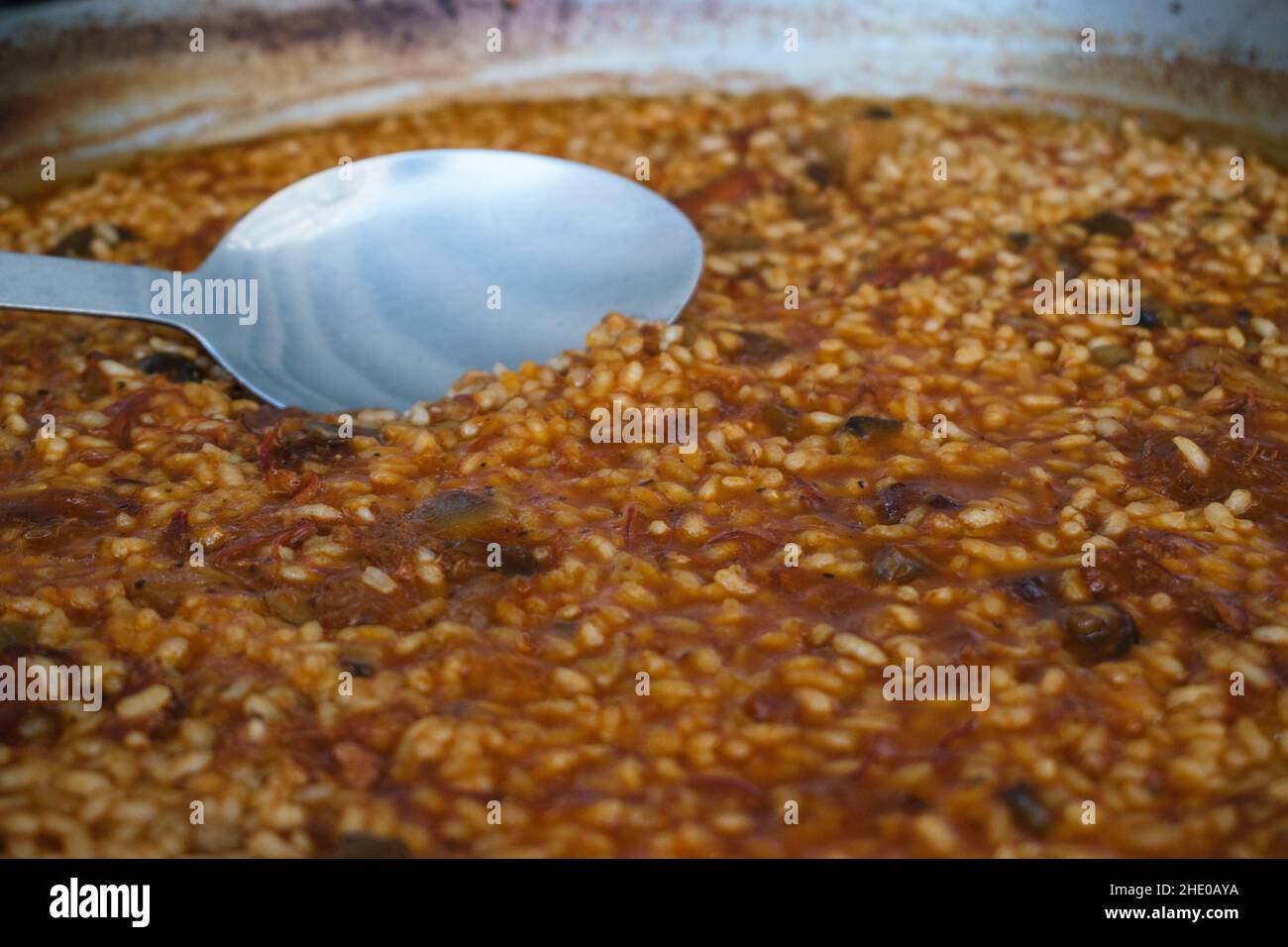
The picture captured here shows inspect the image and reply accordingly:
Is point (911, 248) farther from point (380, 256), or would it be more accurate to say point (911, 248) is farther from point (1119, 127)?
point (380, 256)

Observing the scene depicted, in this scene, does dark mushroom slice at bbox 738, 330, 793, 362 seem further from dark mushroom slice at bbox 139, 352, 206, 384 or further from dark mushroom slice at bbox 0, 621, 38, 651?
dark mushroom slice at bbox 0, 621, 38, 651

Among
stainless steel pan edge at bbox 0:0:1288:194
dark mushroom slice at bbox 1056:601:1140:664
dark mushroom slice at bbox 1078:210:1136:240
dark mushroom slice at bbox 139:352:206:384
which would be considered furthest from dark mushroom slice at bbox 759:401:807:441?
stainless steel pan edge at bbox 0:0:1288:194

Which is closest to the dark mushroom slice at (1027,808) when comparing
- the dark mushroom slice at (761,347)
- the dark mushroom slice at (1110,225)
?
the dark mushroom slice at (761,347)

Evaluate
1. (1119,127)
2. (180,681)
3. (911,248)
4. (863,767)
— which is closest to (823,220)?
(911,248)

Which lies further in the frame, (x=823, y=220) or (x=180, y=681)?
(x=823, y=220)

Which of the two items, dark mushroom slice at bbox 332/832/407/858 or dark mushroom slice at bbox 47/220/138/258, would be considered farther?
dark mushroom slice at bbox 47/220/138/258

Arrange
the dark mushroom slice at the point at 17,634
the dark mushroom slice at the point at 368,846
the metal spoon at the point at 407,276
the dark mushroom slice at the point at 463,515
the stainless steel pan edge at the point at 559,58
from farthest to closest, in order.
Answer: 1. the stainless steel pan edge at the point at 559,58
2. the metal spoon at the point at 407,276
3. the dark mushroom slice at the point at 463,515
4. the dark mushroom slice at the point at 17,634
5. the dark mushroom slice at the point at 368,846

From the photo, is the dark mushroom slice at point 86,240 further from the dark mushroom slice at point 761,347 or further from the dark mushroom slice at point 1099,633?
the dark mushroom slice at point 1099,633

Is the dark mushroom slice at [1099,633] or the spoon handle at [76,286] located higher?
the spoon handle at [76,286]
